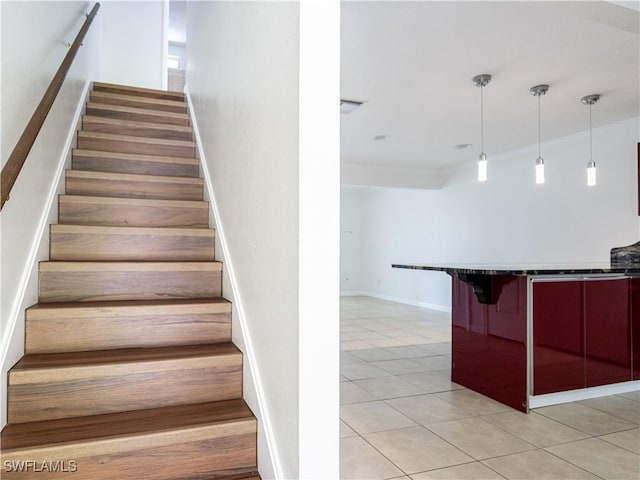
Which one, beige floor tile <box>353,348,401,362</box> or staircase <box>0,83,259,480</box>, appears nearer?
staircase <box>0,83,259,480</box>

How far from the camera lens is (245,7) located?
1.91 meters

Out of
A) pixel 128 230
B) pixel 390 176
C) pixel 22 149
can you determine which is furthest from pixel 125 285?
pixel 390 176

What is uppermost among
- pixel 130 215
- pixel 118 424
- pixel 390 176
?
pixel 390 176

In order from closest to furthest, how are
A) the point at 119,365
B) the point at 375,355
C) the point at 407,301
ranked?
the point at 119,365 → the point at 375,355 → the point at 407,301

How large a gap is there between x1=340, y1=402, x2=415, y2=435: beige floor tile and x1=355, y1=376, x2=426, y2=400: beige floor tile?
0.67 ft

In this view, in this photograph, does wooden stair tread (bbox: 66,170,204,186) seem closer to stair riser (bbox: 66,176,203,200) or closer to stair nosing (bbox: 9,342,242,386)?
stair riser (bbox: 66,176,203,200)

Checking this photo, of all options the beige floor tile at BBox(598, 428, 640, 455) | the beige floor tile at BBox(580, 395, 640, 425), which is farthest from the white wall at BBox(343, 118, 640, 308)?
the beige floor tile at BBox(598, 428, 640, 455)

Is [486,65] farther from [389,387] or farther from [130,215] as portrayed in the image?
[130,215]

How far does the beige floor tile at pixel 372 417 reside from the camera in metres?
2.52

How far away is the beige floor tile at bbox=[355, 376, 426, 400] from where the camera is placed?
3.11m

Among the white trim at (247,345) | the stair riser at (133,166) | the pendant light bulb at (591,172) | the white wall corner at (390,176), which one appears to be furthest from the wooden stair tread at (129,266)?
the white wall corner at (390,176)

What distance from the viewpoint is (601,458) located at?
2.18 metres

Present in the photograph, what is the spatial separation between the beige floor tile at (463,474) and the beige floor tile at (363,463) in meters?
0.13

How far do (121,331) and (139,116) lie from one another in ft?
7.72
